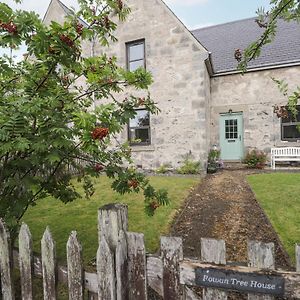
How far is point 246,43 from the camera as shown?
1479 centimetres

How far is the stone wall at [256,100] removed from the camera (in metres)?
12.9

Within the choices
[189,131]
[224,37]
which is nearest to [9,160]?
[189,131]

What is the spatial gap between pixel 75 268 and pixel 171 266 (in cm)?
69

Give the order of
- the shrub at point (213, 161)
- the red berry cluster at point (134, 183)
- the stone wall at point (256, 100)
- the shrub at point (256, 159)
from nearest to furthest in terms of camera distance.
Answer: the red berry cluster at point (134, 183) → the shrub at point (213, 161) → the shrub at point (256, 159) → the stone wall at point (256, 100)

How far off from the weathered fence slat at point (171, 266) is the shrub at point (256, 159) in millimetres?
11610

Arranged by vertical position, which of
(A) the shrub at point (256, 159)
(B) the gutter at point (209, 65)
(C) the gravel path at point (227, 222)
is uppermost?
(B) the gutter at point (209, 65)

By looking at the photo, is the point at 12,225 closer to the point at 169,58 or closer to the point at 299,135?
the point at 169,58

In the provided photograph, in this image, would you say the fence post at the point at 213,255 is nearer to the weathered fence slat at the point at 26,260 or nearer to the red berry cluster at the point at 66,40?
the weathered fence slat at the point at 26,260

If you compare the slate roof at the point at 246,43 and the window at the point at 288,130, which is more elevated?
the slate roof at the point at 246,43

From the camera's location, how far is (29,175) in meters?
2.54

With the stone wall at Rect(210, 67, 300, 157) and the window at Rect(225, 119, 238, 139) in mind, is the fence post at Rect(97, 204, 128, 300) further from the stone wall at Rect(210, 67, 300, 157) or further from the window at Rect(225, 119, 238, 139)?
the window at Rect(225, 119, 238, 139)

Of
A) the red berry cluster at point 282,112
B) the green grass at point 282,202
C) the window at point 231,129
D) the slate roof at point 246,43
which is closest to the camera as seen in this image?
the red berry cluster at point 282,112

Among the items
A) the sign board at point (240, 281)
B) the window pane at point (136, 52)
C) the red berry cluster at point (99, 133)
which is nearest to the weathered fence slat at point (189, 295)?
the sign board at point (240, 281)

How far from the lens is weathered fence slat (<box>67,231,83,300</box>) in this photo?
195cm
